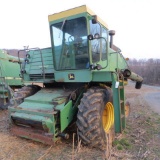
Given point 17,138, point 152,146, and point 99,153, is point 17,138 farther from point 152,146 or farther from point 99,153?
point 152,146

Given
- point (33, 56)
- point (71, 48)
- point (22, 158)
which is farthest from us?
point (33, 56)

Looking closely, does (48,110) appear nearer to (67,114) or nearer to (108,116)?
(67,114)

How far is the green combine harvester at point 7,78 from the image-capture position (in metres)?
6.66

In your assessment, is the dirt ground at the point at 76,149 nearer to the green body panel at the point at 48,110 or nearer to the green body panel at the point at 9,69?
the green body panel at the point at 48,110

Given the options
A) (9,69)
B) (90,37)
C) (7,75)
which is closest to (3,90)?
(7,75)

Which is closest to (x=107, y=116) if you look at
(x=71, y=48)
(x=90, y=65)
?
(x=90, y=65)

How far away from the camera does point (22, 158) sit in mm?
3502

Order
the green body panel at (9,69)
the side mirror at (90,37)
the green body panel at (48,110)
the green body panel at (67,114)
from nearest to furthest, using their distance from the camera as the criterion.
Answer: the green body panel at (48,110) → the green body panel at (67,114) → the side mirror at (90,37) → the green body panel at (9,69)

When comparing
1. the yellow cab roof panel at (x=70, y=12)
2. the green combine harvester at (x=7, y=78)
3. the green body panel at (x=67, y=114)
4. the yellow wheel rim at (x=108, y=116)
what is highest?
the yellow cab roof panel at (x=70, y=12)

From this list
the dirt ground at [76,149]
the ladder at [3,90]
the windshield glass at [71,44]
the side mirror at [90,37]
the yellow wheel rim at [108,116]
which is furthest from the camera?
the ladder at [3,90]

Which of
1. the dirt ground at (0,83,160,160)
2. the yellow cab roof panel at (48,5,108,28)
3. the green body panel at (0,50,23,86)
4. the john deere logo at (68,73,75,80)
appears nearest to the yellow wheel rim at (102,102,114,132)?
the dirt ground at (0,83,160,160)

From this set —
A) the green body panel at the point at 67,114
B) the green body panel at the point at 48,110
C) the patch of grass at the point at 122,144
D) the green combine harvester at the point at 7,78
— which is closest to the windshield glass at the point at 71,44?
the green body panel at the point at 48,110

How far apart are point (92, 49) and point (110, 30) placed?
1.72 meters

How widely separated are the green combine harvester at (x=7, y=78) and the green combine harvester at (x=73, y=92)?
6.29 ft
